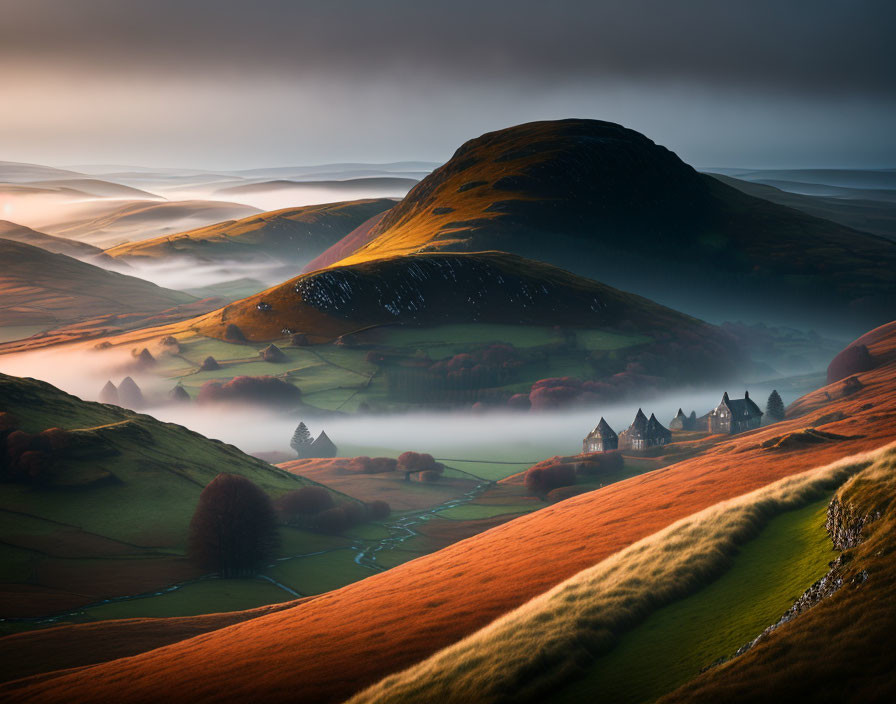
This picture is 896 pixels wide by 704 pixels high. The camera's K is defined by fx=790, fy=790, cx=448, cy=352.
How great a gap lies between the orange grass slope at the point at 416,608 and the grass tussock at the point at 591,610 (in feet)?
13.2

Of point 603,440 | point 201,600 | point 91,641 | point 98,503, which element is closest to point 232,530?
point 201,600

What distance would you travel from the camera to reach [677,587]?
27672mm

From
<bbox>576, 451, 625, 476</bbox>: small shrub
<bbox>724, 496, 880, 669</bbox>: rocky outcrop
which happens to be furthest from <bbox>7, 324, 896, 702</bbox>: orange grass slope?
<bbox>576, 451, 625, 476</bbox>: small shrub

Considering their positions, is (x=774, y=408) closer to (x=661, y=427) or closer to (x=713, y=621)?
(x=661, y=427)

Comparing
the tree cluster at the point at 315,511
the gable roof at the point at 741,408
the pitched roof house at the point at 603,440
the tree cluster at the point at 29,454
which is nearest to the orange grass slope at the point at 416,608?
the tree cluster at the point at 29,454

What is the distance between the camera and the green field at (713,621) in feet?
73.0

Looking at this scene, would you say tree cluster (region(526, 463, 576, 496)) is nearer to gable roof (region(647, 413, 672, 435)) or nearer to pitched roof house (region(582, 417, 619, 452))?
pitched roof house (region(582, 417, 619, 452))

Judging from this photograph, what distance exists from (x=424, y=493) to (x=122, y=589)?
9586cm

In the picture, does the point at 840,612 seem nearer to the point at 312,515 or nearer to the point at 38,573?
the point at 38,573

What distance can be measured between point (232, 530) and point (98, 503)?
63.9 ft

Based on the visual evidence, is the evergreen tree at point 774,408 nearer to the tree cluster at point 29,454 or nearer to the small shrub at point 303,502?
the small shrub at point 303,502

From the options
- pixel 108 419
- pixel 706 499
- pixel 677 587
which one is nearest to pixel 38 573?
pixel 108 419

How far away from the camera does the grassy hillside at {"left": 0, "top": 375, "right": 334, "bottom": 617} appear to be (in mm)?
86312

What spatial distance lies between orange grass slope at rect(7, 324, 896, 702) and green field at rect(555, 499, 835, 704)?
8.99m
